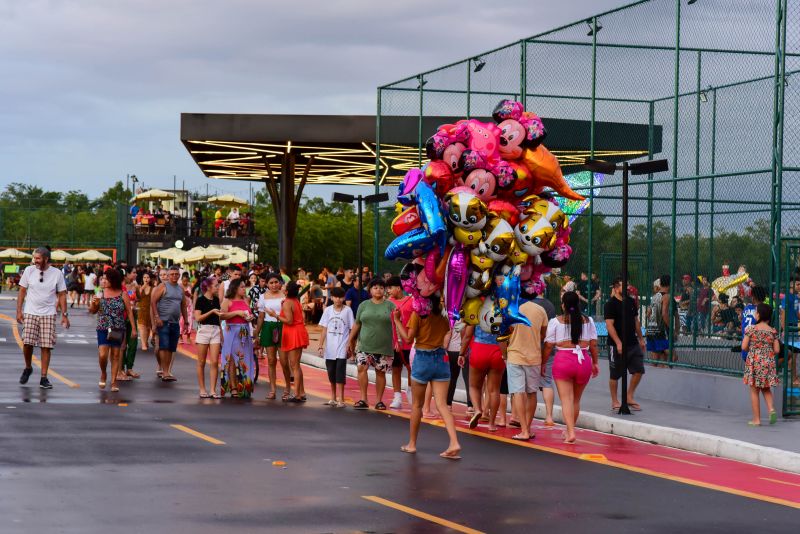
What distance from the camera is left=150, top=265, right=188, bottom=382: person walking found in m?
20.5

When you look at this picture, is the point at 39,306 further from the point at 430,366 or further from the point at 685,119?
the point at 685,119

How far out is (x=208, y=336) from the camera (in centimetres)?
1825

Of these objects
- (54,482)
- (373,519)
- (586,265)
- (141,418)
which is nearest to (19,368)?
(141,418)

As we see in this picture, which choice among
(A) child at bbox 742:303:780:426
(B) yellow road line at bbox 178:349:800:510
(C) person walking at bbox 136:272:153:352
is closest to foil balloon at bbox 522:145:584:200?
(B) yellow road line at bbox 178:349:800:510

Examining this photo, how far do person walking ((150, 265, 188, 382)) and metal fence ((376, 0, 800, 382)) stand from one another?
7125 millimetres

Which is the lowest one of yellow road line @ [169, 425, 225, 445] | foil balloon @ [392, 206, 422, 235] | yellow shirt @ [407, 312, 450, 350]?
yellow road line @ [169, 425, 225, 445]

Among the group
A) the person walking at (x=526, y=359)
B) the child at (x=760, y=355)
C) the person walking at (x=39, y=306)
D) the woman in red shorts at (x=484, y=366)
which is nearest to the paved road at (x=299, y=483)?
the woman in red shorts at (x=484, y=366)

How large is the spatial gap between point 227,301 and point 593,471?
755 cm

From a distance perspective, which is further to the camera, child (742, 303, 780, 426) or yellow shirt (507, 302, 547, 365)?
child (742, 303, 780, 426)

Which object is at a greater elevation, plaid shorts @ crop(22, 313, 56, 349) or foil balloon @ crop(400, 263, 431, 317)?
foil balloon @ crop(400, 263, 431, 317)

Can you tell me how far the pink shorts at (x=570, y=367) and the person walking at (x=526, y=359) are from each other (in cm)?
40

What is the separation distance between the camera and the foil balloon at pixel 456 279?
1270cm

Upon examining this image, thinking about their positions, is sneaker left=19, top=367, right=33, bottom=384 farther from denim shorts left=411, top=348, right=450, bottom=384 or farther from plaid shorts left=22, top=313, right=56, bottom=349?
denim shorts left=411, top=348, right=450, bottom=384

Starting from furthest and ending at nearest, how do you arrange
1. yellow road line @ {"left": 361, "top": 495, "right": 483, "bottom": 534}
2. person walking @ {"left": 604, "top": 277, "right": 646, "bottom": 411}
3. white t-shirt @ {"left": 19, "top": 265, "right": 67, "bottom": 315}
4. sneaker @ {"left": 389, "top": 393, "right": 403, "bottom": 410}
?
1. white t-shirt @ {"left": 19, "top": 265, "right": 67, "bottom": 315}
2. sneaker @ {"left": 389, "top": 393, "right": 403, "bottom": 410}
3. person walking @ {"left": 604, "top": 277, "right": 646, "bottom": 411}
4. yellow road line @ {"left": 361, "top": 495, "right": 483, "bottom": 534}
